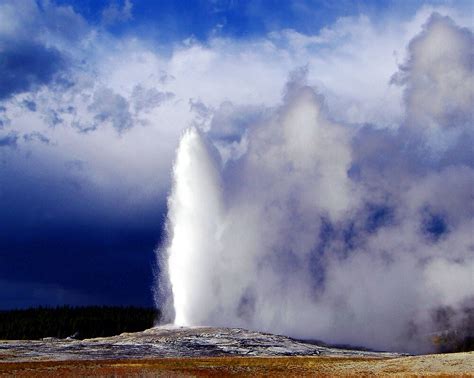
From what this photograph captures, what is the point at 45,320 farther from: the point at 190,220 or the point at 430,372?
the point at 430,372

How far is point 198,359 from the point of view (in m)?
58.6

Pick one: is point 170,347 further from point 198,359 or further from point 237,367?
point 237,367

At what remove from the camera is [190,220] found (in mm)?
91875

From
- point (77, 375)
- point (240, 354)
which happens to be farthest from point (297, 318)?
point (77, 375)

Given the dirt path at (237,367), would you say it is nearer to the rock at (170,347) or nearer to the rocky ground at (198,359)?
the rocky ground at (198,359)

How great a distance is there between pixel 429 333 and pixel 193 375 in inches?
4546

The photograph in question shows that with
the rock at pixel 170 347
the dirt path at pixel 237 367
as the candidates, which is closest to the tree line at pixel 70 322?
the rock at pixel 170 347

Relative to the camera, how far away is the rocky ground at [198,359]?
150 feet

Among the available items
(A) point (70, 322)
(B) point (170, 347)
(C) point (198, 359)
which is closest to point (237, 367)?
(C) point (198, 359)

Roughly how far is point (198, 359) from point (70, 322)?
91.3 meters

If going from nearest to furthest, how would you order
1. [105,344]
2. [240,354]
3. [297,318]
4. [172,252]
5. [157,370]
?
[157,370]
[240,354]
[105,344]
[172,252]
[297,318]

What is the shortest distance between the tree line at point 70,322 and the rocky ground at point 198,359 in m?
58.2

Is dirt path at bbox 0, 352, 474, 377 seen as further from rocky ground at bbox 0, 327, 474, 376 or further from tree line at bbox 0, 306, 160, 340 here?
tree line at bbox 0, 306, 160, 340

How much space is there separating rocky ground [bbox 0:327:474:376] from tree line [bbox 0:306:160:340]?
5819 cm
